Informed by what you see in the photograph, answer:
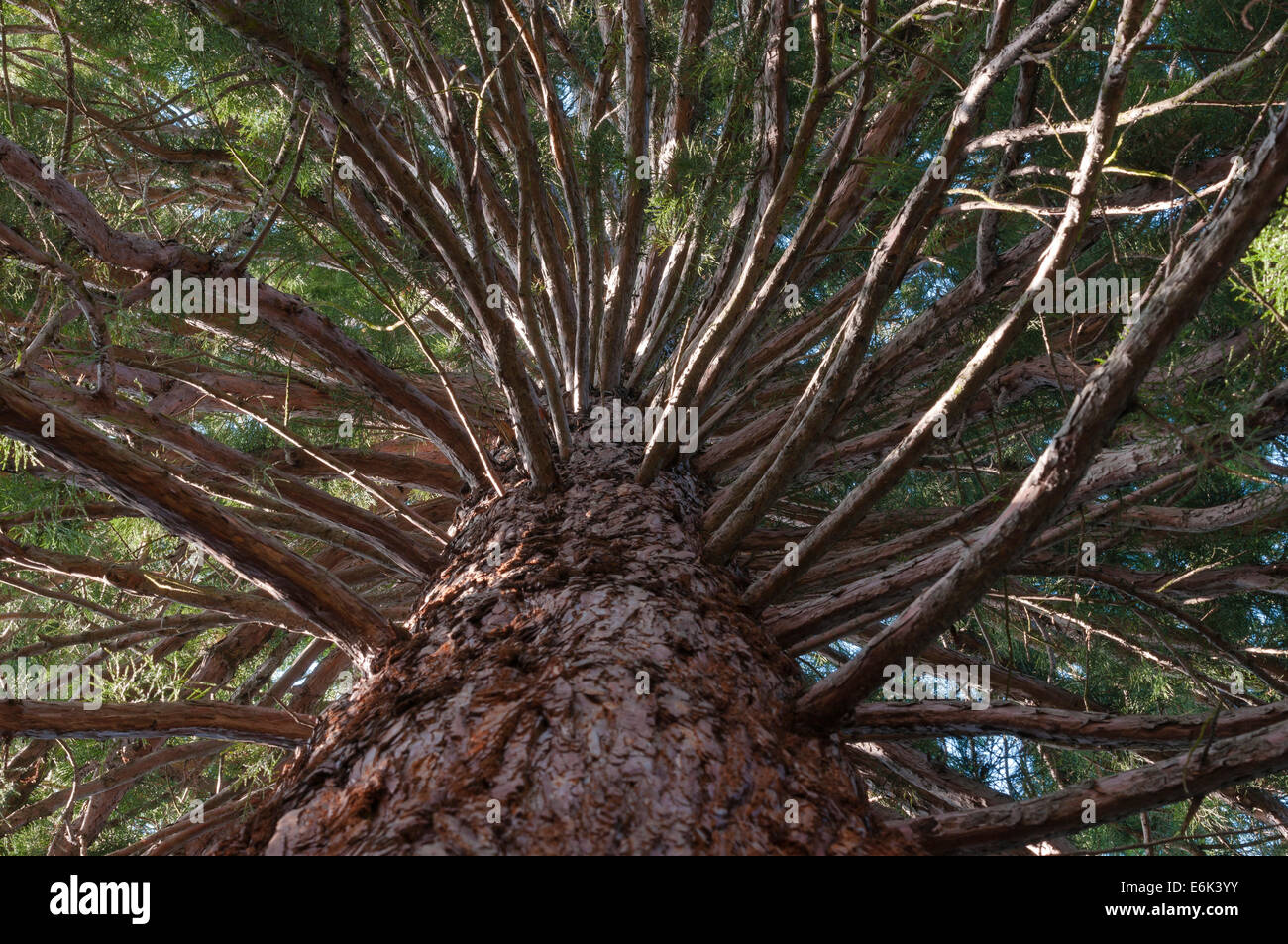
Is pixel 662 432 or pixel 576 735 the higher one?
pixel 662 432

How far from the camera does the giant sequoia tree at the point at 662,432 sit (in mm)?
1184

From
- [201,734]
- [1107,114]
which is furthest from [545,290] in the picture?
[1107,114]

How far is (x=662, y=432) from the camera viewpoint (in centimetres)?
196

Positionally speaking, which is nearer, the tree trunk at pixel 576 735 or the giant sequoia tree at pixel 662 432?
the tree trunk at pixel 576 735

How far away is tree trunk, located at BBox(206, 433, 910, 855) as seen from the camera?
1.05 meters

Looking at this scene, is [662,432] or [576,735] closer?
[576,735]

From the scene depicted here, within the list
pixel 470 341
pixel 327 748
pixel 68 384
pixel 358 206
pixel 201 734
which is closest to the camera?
pixel 327 748

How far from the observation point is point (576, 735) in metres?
1.17

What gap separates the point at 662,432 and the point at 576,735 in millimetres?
934

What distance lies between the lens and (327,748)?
1335 millimetres

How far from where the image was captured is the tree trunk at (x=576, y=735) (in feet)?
3.43

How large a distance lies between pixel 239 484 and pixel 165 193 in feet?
4.55

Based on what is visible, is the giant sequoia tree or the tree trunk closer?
the tree trunk

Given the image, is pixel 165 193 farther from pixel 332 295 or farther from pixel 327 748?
pixel 327 748
